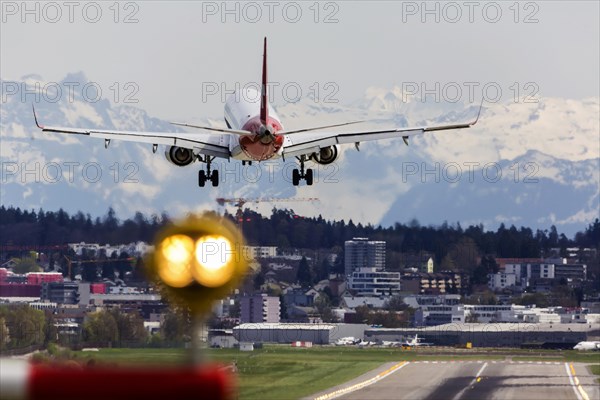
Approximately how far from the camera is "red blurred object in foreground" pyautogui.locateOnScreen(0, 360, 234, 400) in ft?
34.3

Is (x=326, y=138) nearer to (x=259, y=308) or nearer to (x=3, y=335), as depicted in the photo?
(x=3, y=335)

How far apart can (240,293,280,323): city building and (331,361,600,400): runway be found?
29022 mm

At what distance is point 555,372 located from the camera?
136m

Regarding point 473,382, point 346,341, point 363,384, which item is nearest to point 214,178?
point 363,384

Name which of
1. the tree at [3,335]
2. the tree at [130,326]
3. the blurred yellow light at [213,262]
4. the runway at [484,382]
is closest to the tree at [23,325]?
the tree at [3,335]

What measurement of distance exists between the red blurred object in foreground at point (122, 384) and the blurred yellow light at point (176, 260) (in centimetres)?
108

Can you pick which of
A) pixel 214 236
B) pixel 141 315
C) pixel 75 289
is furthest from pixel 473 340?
pixel 214 236

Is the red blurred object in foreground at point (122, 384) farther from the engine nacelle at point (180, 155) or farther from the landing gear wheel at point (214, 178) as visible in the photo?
the landing gear wheel at point (214, 178)

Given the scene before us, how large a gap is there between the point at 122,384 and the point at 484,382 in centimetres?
11018

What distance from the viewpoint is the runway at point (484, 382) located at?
105m

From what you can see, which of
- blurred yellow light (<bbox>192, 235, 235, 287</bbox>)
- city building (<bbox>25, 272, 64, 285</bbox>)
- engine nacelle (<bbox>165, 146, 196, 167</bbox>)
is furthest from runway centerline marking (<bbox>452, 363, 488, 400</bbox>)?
blurred yellow light (<bbox>192, 235, 235, 287</bbox>)

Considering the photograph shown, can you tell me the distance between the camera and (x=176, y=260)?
1213 centimetres

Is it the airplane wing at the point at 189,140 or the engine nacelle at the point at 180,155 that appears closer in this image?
the airplane wing at the point at 189,140

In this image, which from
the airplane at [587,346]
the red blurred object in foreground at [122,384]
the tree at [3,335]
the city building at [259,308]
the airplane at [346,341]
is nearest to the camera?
the red blurred object in foreground at [122,384]
